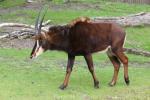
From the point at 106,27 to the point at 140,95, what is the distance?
73.0 inches

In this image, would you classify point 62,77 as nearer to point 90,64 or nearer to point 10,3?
point 90,64

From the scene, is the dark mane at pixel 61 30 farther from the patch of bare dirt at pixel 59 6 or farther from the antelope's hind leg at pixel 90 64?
the patch of bare dirt at pixel 59 6

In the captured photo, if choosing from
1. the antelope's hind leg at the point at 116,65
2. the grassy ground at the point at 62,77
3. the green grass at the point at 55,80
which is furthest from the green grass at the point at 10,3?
the antelope's hind leg at the point at 116,65

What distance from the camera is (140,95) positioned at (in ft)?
35.4

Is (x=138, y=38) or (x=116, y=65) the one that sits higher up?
(x=116, y=65)

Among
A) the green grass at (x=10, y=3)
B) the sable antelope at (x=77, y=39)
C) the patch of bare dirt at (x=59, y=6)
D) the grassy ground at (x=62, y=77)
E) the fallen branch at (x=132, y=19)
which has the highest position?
the sable antelope at (x=77, y=39)

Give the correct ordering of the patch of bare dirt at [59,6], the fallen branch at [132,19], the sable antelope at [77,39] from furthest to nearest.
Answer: the patch of bare dirt at [59,6]
the fallen branch at [132,19]
the sable antelope at [77,39]

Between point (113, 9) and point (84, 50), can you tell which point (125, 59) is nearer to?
point (84, 50)

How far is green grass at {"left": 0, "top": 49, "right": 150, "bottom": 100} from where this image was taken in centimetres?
1066

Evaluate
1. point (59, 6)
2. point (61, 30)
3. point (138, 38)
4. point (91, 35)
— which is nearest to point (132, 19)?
point (138, 38)

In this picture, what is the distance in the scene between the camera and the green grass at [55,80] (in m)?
10.7

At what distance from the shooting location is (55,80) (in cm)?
1217

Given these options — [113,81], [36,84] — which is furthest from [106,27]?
[36,84]

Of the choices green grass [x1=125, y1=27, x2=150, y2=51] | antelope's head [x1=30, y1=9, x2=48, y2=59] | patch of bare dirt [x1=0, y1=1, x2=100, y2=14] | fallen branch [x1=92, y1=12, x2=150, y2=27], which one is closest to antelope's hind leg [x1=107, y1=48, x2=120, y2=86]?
antelope's head [x1=30, y1=9, x2=48, y2=59]
